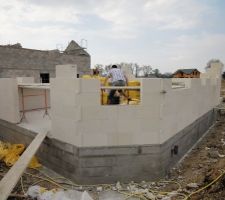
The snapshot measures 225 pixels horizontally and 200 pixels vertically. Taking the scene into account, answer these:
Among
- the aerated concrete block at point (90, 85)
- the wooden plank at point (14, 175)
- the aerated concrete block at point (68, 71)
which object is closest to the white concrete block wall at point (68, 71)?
the aerated concrete block at point (68, 71)

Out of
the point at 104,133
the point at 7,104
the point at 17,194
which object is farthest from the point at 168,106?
the point at 7,104

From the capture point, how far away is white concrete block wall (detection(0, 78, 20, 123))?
7.83 metres

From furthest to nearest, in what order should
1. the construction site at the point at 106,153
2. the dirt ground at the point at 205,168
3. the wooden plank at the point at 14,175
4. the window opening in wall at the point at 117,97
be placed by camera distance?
the window opening in wall at the point at 117,97 → the construction site at the point at 106,153 → the dirt ground at the point at 205,168 → the wooden plank at the point at 14,175

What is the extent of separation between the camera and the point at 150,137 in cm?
554

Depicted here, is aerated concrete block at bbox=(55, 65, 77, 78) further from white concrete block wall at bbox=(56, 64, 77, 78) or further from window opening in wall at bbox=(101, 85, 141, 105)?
window opening in wall at bbox=(101, 85, 141, 105)

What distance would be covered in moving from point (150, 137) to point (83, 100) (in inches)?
71.8

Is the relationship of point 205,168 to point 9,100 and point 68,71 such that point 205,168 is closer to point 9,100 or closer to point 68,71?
point 68,71

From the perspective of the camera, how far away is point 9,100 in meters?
8.02

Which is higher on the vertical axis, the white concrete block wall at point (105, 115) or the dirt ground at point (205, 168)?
the white concrete block wall at point (105, 115)

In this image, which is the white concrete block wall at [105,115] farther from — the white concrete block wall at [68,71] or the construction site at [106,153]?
the white concrete block wall at [68,71]

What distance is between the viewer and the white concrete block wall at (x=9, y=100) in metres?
7.83

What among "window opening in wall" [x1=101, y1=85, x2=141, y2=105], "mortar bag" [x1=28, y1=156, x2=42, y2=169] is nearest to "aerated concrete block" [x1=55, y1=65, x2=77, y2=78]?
"window opening in wall" [x1=101, y1=85, x2=141, y2=105]

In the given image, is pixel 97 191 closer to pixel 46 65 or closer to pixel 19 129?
pixel 19 129

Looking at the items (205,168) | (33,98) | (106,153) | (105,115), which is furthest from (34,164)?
(205,168)
